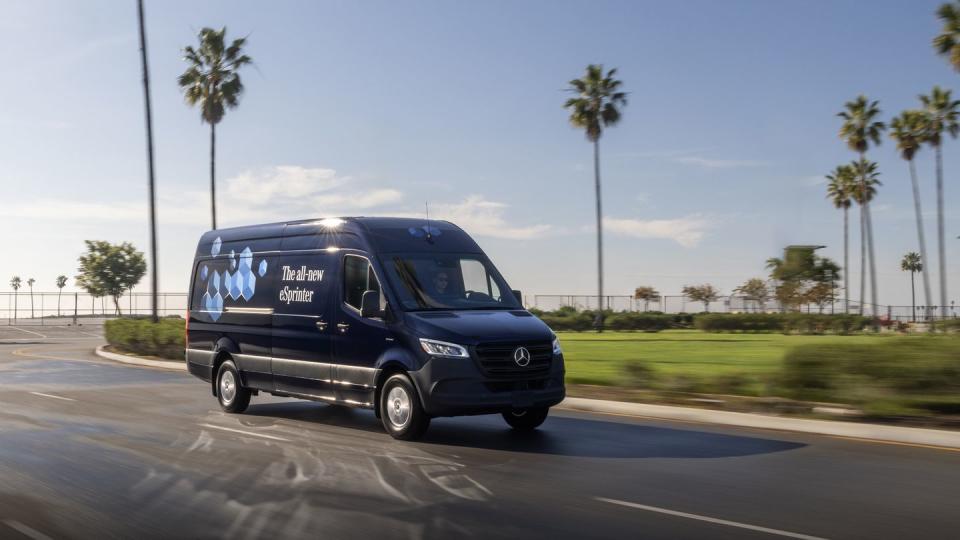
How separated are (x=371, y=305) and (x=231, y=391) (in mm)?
4409

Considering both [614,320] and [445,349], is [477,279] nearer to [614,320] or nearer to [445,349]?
[445,349]

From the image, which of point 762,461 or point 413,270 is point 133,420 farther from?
point 762,461

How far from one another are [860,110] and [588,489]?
64.4 m

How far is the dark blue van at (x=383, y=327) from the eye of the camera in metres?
10.9

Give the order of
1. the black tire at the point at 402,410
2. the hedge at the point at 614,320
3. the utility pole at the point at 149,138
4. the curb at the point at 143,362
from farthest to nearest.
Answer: the hedge at the point at 614,320, the utility pole at the point at 149,138, the curb at the point at 143,362, the black tire at the point at 402,410

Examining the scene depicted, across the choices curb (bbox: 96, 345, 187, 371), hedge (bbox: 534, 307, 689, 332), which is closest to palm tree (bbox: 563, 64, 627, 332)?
hedge (bbox: 534, 307, 689, 332)

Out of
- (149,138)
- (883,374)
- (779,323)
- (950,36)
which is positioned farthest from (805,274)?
(883,374)

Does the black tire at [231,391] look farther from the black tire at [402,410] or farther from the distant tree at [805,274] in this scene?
the distant tree at [805,274]

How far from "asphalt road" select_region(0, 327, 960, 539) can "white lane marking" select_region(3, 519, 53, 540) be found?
0.01 meters

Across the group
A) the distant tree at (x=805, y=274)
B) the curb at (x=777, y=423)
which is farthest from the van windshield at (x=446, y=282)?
the distant tree at (x=805, y=274)

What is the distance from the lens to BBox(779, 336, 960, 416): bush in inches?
470

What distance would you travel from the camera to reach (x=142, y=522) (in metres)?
6.96

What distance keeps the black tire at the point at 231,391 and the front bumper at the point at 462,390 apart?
461 cm

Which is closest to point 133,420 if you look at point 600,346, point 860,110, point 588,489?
point 588,489
